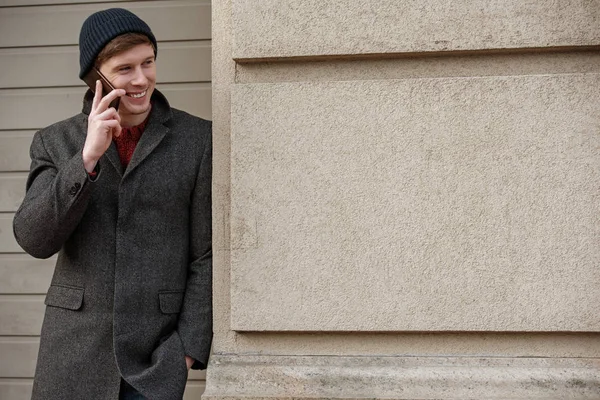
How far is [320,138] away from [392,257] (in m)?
0.49

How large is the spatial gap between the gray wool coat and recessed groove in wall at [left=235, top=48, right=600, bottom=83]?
48 cm

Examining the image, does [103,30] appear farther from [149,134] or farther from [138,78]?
[149,134]

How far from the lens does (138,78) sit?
2.63 metres

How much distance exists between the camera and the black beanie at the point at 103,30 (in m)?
2.60

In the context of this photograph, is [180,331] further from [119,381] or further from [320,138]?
[320,138]

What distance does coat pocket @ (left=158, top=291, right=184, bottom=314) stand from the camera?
107 inches

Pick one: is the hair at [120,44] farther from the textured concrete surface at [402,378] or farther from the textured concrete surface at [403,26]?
the textured concrete surface at [402,378]

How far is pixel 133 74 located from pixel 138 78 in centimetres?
2

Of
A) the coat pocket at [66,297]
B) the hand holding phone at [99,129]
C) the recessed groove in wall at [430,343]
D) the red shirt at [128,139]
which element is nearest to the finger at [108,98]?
the hand holding phone at [99,129]

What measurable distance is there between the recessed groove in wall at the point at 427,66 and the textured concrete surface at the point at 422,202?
Answer: 2.0 inches

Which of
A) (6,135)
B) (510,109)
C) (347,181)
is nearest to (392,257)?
(347,181)

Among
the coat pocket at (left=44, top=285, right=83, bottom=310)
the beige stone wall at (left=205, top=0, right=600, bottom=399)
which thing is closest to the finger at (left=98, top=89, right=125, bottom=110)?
the beige stone wall at (left=205, top=0, right=600, bottom=399)

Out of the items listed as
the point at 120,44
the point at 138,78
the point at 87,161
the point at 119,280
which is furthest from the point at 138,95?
the point at 119,280

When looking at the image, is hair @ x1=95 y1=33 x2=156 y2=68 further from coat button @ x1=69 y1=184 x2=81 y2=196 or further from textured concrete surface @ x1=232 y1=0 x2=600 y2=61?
coat button @ x1=69 y1=184 x2=81 y2=196
